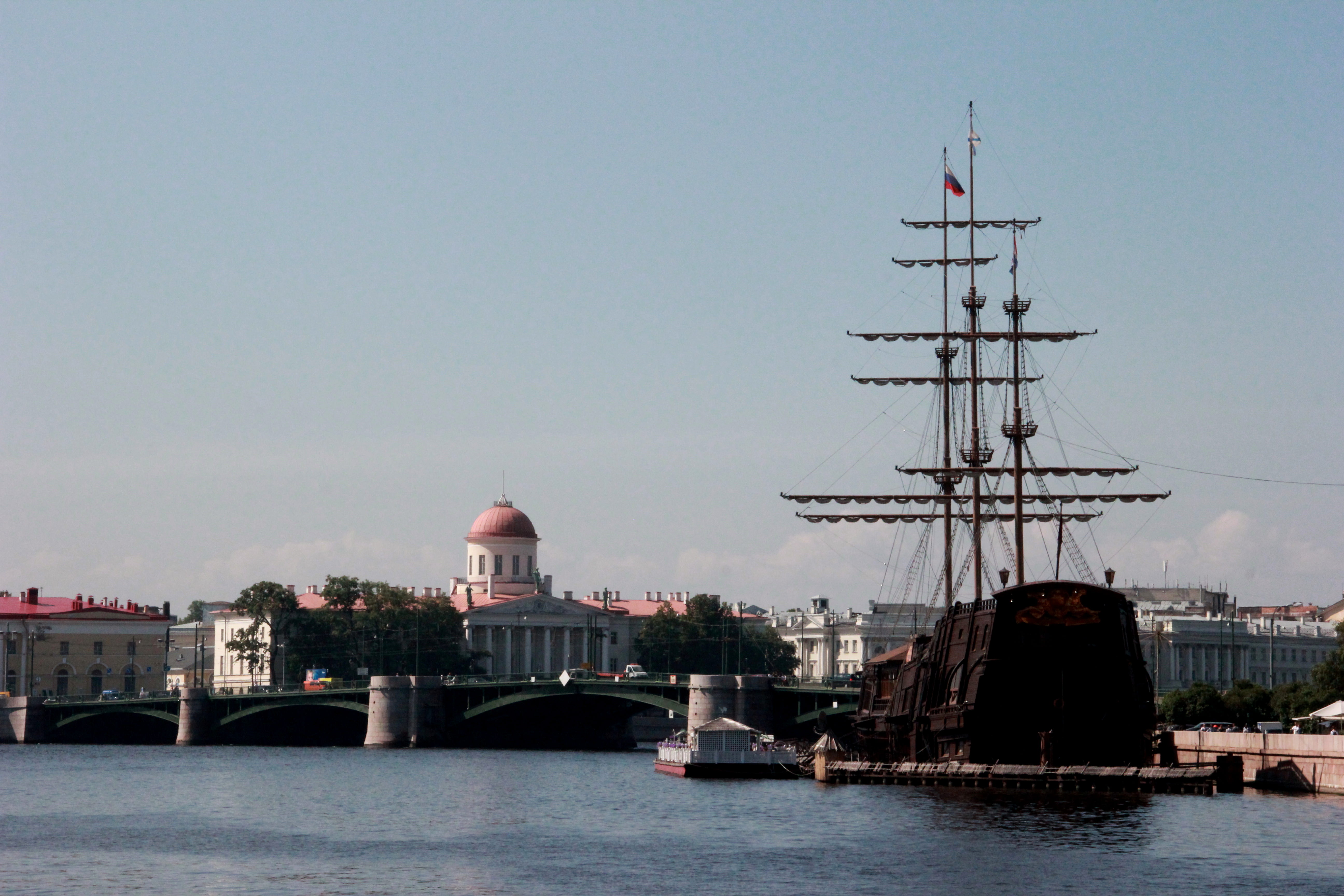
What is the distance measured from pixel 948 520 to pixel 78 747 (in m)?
58.5

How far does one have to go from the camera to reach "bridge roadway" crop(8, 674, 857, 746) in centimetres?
10262

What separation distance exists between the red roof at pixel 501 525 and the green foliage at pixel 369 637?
1983cm

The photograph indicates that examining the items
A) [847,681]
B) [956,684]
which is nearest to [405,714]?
[847,681]

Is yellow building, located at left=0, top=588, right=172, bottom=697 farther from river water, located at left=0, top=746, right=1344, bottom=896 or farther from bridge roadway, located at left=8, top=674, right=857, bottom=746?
river water, located at left=0, top=746, right=1344, bottom=896

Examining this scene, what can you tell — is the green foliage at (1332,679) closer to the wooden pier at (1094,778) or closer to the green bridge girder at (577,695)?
the wooden pier at (1094,778)

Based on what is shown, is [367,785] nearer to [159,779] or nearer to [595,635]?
[159,779]

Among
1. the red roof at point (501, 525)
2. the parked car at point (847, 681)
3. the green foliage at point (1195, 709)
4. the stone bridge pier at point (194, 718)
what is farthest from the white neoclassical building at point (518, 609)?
the green foliage at point (1195, 709)

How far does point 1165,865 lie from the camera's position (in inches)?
1829

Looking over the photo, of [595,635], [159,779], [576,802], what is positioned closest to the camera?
[576,802]

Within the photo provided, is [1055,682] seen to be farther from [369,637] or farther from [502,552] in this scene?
[502,552]

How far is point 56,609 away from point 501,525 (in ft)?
115

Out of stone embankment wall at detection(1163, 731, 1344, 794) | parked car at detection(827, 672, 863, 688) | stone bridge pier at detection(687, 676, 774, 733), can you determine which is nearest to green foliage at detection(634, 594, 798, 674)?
parked car at detection(827, 672, 863, 688)

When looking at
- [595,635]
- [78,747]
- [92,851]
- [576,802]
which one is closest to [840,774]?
[576,802]

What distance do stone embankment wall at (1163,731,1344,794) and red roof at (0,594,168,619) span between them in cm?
10220
